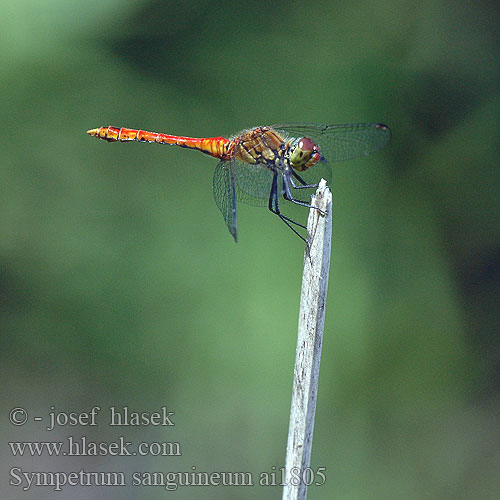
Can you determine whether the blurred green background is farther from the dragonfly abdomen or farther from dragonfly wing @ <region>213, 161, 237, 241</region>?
dragonfly wing @ <region>213, 161, 237, 241</region>

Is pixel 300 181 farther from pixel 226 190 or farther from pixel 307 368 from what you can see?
pixel 307 368

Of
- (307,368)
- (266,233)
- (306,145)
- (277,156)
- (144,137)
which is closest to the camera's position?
(307,368)

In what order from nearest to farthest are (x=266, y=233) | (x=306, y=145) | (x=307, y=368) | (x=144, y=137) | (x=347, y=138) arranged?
(x=307, y=368)
(x=306, y=145)
(x=347, y=138)
(x=144, y=137)
(x=266, y=233)

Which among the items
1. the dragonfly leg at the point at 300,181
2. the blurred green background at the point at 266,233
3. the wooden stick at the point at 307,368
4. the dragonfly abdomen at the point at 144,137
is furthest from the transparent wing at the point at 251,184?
the wooden stick at the point at 307,368

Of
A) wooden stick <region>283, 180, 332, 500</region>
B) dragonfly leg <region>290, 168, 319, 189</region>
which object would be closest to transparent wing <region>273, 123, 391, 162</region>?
dragonfly leg <region>290, 168, 319, 189</region>

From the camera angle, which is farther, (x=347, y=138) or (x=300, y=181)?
(x=347, y=138)

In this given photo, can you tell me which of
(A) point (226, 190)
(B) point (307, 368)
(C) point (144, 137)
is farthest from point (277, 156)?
(B) point (307, 368)

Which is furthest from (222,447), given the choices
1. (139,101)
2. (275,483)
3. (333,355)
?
(139,101)

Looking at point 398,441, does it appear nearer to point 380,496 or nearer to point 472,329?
point 380,496
